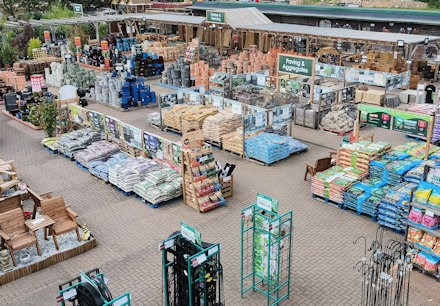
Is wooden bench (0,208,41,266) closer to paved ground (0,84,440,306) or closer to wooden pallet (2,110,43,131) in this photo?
paved ground (0,84,440,306)

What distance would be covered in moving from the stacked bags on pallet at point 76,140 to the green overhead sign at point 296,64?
9.11 meters

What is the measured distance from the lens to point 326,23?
39562 mm

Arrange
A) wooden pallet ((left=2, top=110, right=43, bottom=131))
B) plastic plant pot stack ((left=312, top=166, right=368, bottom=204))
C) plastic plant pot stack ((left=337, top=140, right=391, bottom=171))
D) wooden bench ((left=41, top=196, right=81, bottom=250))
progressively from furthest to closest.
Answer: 1. wooden pallet ((left=2, top=110, right=43, bottom=131))
2. plastic plant pot stack ((left=337, top=140, right=391, bottom=171))
3. plastic plant pot stack ((left=312, top=166, right=368, bottom=204))
4. wooden bench ((left=41, top=196, right=81, bottom=250))

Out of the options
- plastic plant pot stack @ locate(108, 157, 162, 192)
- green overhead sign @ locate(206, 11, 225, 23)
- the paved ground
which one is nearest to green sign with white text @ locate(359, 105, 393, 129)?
the paved ground

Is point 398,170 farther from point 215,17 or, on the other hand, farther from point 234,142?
point 215,17

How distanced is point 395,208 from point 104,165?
984 cm

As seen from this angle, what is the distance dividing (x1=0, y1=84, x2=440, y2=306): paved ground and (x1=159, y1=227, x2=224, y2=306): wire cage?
3.92ft

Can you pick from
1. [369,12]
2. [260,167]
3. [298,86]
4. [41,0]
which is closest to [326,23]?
[369,12]

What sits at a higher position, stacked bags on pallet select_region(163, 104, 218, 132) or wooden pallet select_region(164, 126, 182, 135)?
stacked bags on pallet select_region(163, 104, 218, 132)

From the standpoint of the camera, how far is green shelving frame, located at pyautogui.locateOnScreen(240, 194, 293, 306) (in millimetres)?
9789

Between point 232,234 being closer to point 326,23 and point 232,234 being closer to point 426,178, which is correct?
point 426,178

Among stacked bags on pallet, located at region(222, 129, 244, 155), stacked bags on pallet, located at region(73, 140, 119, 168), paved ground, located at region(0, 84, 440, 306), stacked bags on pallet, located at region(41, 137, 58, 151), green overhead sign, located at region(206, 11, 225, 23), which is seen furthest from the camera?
green overhead sign, located at region(206, 11, 225, 23)

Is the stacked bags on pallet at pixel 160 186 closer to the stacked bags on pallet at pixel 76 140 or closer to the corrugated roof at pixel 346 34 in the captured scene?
the stacked bags on pallet at pixel 76 140

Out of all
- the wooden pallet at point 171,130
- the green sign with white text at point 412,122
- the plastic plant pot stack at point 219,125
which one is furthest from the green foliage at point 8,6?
the green sign with white text at point 412,122
